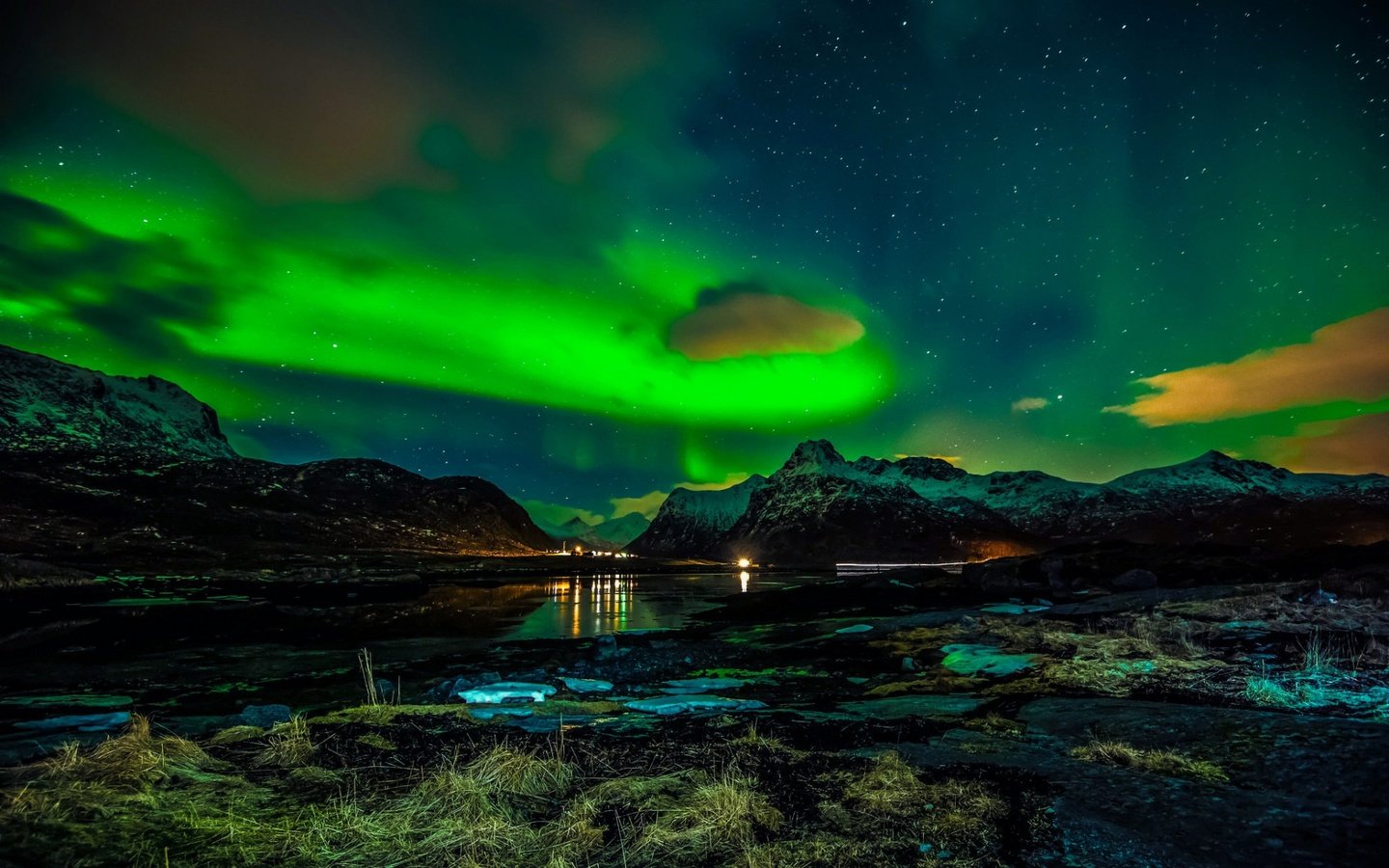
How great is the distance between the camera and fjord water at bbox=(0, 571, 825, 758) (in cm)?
1416

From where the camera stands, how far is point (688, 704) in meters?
11.9

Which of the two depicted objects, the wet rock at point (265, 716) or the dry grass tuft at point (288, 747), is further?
the wet rock at point (265, 716)

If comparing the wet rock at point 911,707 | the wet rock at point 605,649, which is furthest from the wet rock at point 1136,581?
the wet rock at point 605,649

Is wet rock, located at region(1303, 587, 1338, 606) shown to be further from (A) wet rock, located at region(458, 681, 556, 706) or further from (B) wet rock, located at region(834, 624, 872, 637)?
(A) wet rock, located at region(458, 681, 556, 706)

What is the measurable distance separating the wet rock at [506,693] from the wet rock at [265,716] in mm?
3301

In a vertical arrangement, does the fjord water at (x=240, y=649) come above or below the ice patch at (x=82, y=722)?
below

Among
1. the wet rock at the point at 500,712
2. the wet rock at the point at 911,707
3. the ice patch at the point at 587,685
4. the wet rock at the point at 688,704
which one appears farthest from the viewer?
the ice patch at the point at 587,685

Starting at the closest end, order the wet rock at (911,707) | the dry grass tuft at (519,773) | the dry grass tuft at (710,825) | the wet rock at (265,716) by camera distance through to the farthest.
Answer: the dry grass tuft at (710,825) < the dry grass tuft at (519,773) < the wet rock at (265,716) < the wet rock at (911,707)

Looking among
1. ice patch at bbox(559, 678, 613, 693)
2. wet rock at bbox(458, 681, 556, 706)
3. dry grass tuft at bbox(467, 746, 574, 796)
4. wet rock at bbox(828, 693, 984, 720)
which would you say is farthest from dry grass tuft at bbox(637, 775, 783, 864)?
ice patch at bbox(559, 678, 613, 693)

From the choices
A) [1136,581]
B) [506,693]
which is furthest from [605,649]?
[1136,581]

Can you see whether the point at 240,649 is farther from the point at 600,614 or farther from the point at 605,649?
the point at 600,614

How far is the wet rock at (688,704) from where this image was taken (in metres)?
11.5

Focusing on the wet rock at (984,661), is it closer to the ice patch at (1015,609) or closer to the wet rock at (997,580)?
the ice patch at (1015,609)

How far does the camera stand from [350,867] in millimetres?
4613
